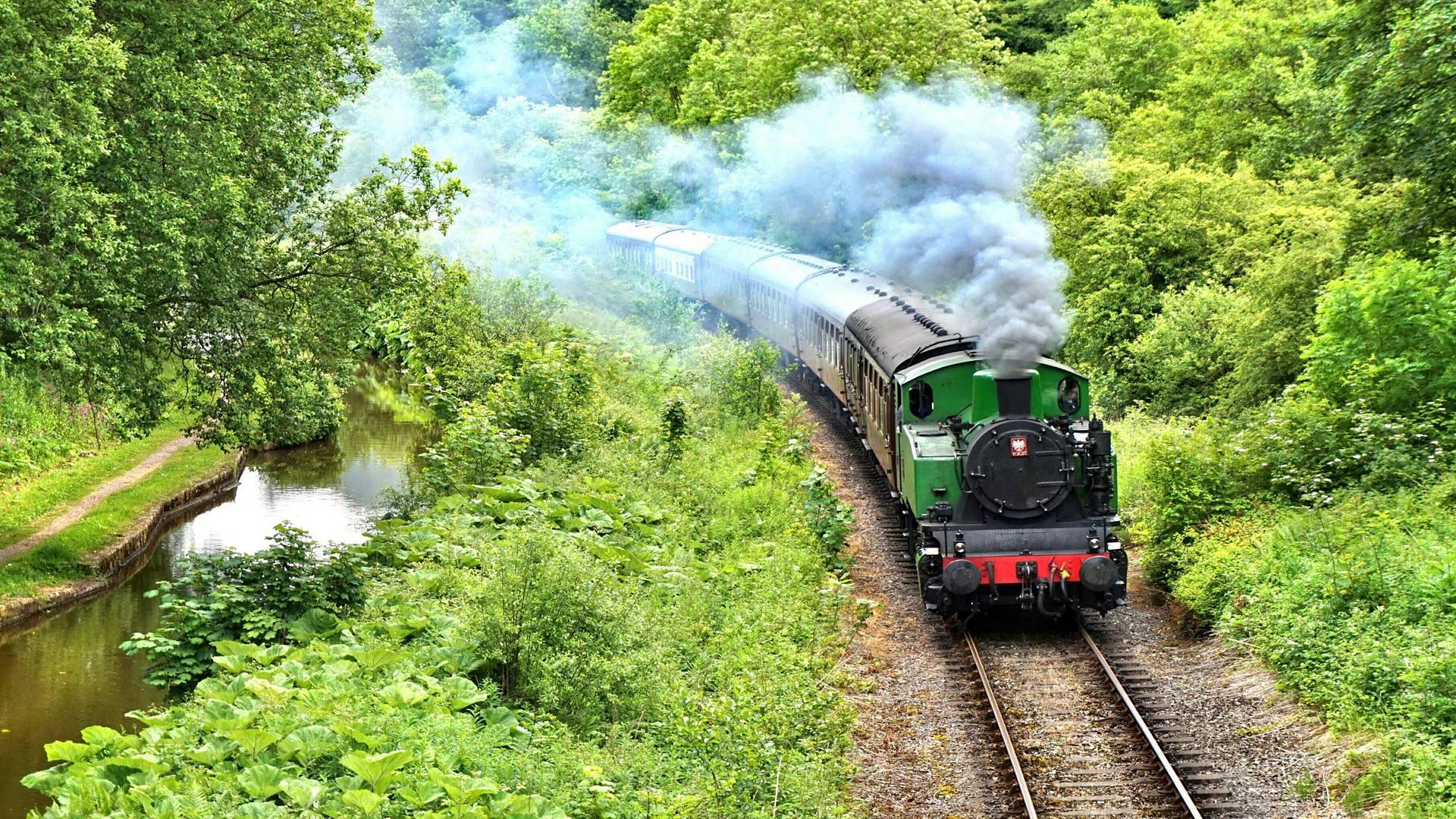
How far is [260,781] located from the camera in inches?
329

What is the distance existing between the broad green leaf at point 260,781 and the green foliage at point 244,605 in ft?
8.19

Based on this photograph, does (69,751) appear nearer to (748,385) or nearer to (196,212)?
(196,212)

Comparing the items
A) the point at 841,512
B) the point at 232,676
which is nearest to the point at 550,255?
the point at 841,512

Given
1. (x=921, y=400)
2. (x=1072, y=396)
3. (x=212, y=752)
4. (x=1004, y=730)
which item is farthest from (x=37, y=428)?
(x=1004, y=730)

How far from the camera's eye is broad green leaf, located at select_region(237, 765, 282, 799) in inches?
327

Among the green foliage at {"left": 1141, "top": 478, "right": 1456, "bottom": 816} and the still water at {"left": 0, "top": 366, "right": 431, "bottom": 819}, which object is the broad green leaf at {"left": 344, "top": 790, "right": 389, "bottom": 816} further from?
the green foliage at {"left": 1141, "top": 478, "right": 1456, "bottom": 816}

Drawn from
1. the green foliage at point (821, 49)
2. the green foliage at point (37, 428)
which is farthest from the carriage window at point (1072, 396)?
the green foliage at point (821, 49)

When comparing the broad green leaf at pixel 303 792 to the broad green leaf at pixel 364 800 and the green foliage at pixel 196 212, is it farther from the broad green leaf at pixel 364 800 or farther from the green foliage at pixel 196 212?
the green foliage at pixel 196 212

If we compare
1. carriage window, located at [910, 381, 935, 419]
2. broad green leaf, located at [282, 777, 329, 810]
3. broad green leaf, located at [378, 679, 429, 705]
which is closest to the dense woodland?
broad green leaf, located at [378, 679, 429, 705]

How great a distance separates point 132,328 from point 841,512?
966cm

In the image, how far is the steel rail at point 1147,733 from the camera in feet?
34.7

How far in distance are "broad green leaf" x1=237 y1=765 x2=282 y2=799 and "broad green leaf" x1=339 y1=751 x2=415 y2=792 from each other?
18.2 inches

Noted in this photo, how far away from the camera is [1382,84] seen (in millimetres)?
16594

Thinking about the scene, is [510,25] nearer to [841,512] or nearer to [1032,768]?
[841,512]
